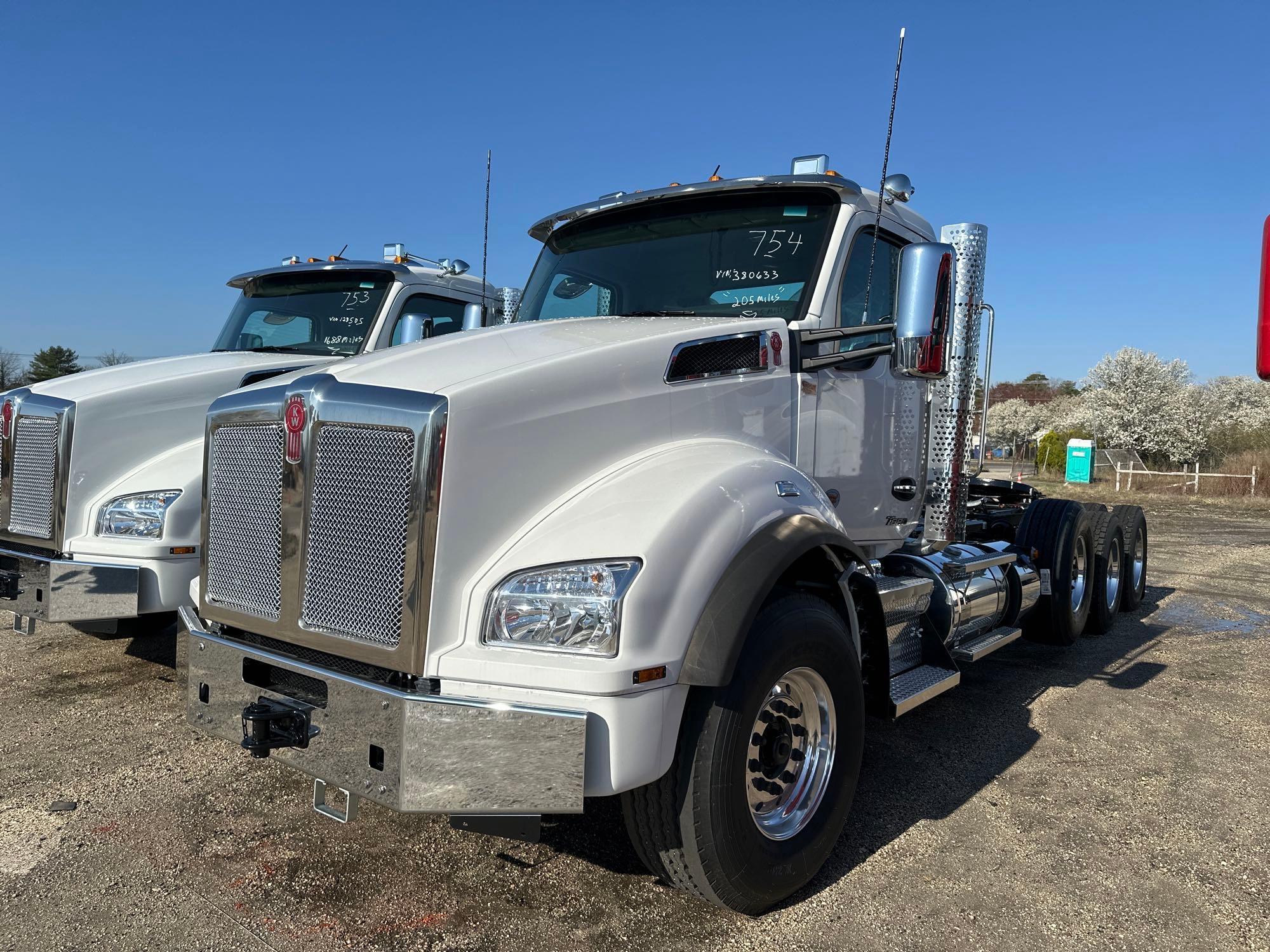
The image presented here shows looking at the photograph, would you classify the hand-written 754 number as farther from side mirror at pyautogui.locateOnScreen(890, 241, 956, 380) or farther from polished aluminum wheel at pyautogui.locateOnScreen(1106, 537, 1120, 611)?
polished aluminum wheel at pyautogui.locateOnScreen(1106, 537, 1120, 611)

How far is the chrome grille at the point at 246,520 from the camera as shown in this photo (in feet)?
9.53

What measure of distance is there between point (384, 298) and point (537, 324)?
3317 mm

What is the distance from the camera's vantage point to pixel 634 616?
2404 millimetres

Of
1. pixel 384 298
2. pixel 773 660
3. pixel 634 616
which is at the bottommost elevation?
pixel 773 660

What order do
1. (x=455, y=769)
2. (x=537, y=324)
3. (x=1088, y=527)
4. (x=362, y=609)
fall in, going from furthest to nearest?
(x=1088, y=527), (x=537, y=324), (x=362, y=609), (x=455, y=769)

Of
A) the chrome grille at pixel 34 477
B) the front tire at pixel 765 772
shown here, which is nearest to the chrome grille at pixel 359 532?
the front tire at pixel 765 772

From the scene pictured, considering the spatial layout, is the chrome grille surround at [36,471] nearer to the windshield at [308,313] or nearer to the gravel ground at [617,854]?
the gravel ground at [617,854]

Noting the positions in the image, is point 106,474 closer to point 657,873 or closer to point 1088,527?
point 657,873

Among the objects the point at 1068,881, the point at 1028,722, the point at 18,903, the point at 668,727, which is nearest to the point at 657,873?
the point at 668,727

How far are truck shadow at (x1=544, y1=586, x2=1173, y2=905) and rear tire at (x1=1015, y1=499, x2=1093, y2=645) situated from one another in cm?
20

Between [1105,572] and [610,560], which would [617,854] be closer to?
[610,560]

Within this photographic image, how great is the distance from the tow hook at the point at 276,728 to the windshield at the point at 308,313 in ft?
14.0

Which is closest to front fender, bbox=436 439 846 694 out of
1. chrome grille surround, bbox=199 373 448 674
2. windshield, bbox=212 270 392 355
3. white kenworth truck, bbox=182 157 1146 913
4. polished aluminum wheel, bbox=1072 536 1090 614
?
white kenworth truck, bbox=182 157 1146 913

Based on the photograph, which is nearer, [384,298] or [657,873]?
[657,873]
